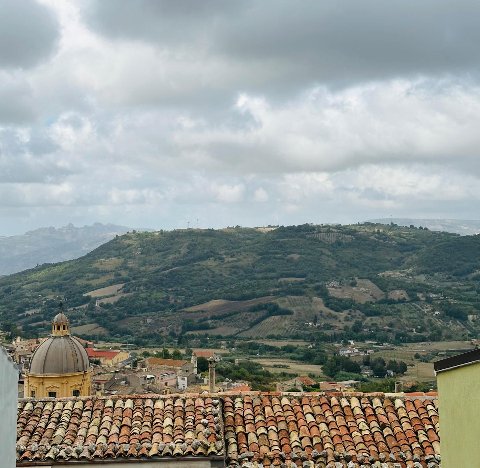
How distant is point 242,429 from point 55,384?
108 ft

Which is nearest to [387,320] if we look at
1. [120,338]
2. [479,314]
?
[479,314]

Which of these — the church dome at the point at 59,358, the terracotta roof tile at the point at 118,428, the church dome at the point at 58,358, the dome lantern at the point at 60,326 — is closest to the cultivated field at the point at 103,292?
the dome lantern at the point at 60,326

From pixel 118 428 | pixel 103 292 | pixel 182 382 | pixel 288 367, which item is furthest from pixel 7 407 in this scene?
pixel 103 292

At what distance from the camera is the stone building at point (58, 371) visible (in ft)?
142

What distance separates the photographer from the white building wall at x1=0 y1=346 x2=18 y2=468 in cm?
653

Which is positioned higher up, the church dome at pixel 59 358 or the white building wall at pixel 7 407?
the white building wall at pixel 7 407

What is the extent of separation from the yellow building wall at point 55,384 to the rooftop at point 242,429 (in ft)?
101

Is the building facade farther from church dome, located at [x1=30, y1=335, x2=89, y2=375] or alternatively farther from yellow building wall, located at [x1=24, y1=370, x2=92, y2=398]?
church dome, located at [x1=30, y1=335, x2=89, y2=375]

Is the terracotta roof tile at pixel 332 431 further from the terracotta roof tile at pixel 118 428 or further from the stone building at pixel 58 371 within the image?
the stone building at pixel 58 371

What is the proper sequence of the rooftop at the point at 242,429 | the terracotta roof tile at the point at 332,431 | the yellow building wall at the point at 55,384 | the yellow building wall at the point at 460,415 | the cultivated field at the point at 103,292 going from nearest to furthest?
the yellow building wall at the point at 460,415, the rooftop at the point at 242,429, the terracotta roof tile at the point at 332,431, the yellow building wall at the point at 55,384, the cultivated field at the point at 103,292

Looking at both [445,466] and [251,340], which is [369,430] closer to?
[445,466]

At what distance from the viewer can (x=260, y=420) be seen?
13.5 meters

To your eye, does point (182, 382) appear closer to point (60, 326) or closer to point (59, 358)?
point (60, 326)

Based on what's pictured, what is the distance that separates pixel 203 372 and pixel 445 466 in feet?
280
